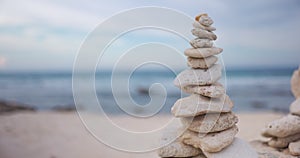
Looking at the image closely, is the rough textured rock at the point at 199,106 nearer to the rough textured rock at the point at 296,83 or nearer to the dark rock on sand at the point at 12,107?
the rough textured rock at the point at 296,83

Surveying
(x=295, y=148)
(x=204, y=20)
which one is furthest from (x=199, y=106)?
(x=295, y=148)

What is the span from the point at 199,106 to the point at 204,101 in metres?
0.10

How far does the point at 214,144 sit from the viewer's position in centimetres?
263

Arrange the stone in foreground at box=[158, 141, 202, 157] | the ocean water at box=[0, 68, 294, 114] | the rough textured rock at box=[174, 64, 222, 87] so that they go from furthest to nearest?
the ocean water at box=[0, 68, 294, 114], the stone in foreground at box=[158, 141, 202, 157], the rough textured rock at box=[174, 64, 222, 87]

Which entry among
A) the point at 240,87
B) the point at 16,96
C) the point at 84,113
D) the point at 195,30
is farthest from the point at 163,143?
the point at 240,87

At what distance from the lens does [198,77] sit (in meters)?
2.76

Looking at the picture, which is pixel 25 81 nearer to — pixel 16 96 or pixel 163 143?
pixel 16 96

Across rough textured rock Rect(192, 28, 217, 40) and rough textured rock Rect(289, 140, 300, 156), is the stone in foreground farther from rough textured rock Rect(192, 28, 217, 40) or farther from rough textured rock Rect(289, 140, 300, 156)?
rough textured rock Rect(289, 140, 300, 156)

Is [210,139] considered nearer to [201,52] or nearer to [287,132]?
[201,52]

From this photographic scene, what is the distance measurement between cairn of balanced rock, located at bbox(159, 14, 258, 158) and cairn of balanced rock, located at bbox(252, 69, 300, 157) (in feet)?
3.11

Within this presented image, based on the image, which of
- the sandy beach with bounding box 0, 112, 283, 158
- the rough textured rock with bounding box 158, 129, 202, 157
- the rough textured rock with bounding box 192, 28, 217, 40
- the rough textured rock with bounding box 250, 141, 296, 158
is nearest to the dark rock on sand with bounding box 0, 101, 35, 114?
the sandy beach with bounding box 0, 112, 283, 158

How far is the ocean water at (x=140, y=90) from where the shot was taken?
10.2 metres

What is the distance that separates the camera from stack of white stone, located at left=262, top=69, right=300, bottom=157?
11.2 ft

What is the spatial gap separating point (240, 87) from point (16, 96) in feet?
37.1
